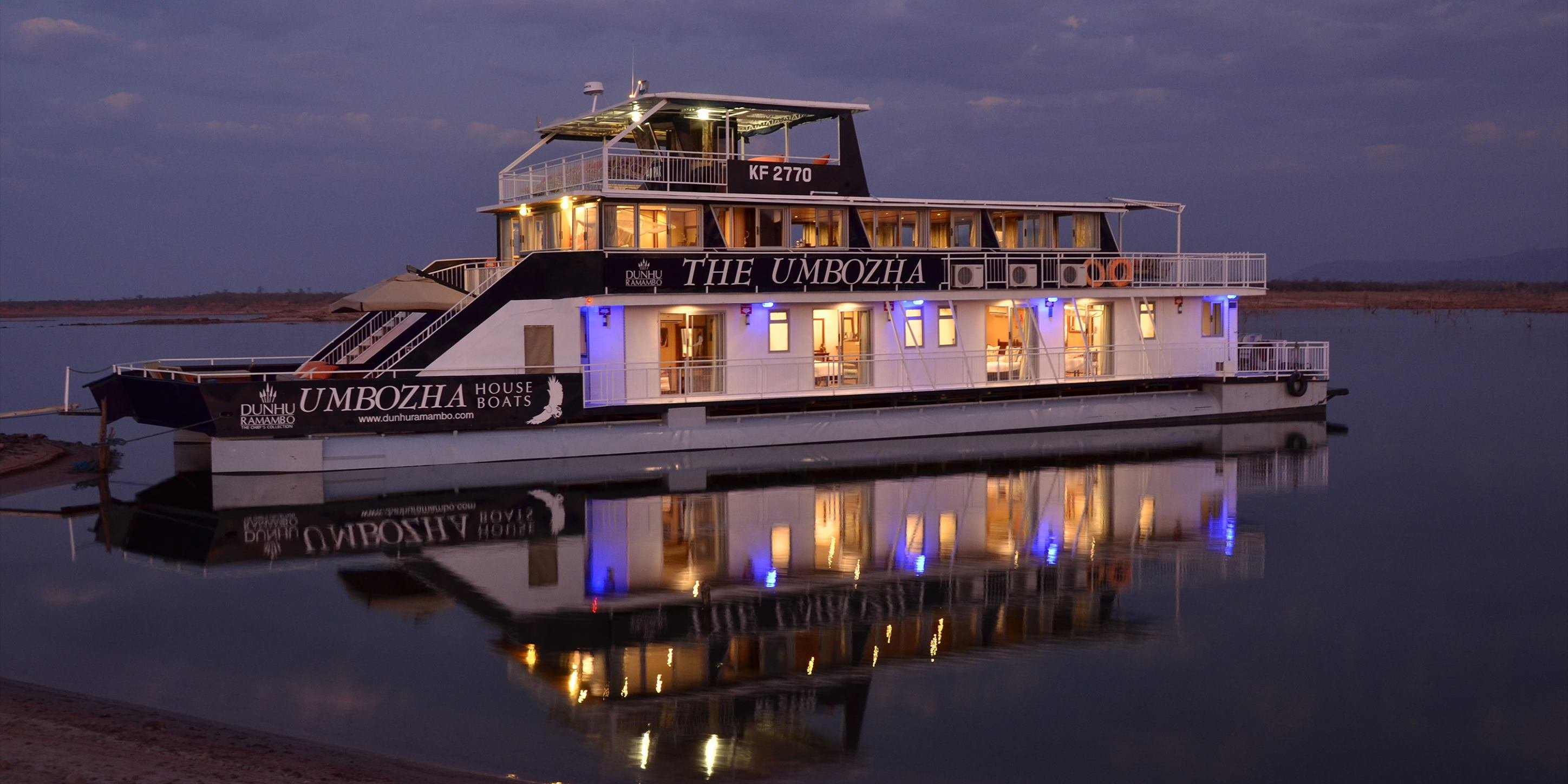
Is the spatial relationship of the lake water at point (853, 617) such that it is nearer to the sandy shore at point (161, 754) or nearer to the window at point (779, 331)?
the sandy shore at point (161, 754)

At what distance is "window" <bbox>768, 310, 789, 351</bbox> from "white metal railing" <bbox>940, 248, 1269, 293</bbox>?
285 centimetres

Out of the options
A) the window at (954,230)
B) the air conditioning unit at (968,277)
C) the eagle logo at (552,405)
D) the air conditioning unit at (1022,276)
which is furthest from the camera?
the window at (954,230)

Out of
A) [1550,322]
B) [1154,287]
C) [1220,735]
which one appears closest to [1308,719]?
[1220,735]

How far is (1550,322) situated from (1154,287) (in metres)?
99.4

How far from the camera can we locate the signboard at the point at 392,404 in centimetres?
2417

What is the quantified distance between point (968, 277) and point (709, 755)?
21.7 metres

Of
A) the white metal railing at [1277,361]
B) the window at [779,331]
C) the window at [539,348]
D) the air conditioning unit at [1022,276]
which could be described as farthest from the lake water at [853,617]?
the white metal railing at [1277,361]

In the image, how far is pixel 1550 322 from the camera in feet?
372

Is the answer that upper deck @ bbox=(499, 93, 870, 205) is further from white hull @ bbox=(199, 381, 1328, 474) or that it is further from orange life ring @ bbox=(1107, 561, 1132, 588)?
orange life ring @ bbox=(1107, 561, 1132, 588)

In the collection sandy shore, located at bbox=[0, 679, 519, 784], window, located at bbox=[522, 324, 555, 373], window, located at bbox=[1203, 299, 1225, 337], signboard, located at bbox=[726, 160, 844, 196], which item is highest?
signboard, located at bbox=[726, 160, 844, 196]

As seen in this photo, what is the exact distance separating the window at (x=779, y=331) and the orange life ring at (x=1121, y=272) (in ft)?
29.3

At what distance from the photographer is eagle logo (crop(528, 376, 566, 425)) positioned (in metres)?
26.4

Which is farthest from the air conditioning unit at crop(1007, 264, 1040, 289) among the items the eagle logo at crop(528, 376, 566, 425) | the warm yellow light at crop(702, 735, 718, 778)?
the warm yellow light at crop(702, 735, 718, 778)

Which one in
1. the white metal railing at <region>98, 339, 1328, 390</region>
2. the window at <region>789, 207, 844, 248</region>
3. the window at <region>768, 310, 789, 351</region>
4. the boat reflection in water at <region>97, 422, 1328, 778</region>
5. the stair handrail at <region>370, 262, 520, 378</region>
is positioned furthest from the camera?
the window at <region>789, 207, 844, 248</region>
